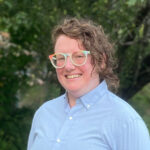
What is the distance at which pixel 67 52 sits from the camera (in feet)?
5.71

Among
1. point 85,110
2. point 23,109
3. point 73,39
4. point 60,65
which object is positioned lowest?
point 23,109

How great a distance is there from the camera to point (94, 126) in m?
1.63

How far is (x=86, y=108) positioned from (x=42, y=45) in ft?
10.7

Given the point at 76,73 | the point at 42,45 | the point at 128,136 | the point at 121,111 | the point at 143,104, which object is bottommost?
the point at 143,104

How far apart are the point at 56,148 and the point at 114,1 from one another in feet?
9.90

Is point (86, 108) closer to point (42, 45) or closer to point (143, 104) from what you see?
point (42, 45)

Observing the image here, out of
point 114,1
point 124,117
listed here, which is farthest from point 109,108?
point 114,1

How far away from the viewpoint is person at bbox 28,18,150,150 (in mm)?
1569

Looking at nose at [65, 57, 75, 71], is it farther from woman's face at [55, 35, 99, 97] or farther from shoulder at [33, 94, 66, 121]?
shoulder at [33, 94, 66, 121]

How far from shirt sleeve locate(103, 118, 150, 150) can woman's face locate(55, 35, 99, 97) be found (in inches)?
11.2

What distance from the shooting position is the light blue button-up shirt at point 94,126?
155cm

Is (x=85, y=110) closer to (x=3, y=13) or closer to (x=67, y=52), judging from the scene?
(x=67, y=52)

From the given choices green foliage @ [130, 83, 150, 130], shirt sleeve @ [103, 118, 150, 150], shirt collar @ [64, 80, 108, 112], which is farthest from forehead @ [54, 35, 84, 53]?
green foliage @ [130, 83, 150, 130]

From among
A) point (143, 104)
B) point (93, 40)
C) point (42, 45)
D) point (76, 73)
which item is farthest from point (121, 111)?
point (143, 104)
